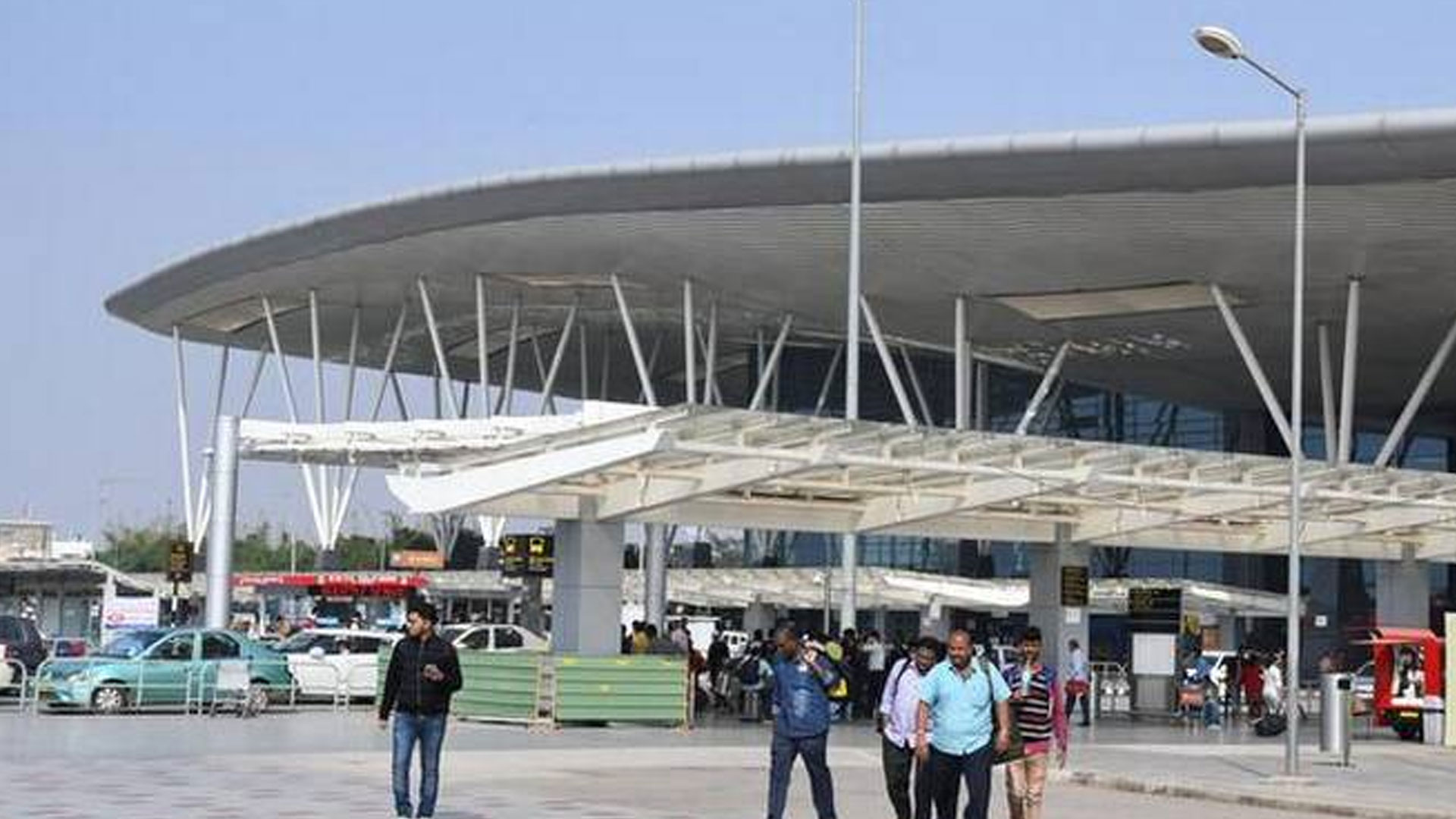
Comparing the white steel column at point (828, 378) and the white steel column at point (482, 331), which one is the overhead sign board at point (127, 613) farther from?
the white steel column at point (828, 378)

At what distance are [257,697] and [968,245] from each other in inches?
734

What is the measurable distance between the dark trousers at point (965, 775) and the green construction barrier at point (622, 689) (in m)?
16.9

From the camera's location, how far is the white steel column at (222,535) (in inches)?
1740

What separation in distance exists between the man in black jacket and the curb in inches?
374

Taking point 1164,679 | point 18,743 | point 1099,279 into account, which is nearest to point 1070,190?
point 1099,279

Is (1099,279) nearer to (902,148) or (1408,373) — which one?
(902,148)

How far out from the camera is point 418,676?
16203mm

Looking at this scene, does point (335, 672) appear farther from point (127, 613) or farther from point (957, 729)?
point (957, 729)

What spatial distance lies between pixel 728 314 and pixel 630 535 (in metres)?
25.5

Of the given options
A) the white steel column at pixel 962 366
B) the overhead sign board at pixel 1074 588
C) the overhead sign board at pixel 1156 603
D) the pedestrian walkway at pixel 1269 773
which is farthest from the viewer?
the white steel column at pixel 962 366

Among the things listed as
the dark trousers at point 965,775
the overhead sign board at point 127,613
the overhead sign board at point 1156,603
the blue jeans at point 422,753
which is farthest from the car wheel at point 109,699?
the overhead sign board at point 1156,603

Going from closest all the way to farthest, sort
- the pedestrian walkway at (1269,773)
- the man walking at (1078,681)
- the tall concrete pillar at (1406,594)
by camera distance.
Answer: the pedestrian walkway at (1269,773)
the man walking at (1078,681)
the tall concrete pillar at (1406,594)

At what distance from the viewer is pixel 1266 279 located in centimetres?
4538

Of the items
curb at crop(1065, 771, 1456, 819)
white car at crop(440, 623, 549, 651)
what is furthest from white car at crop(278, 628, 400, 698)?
curb at crop(1065, 771, 1456, 819)
